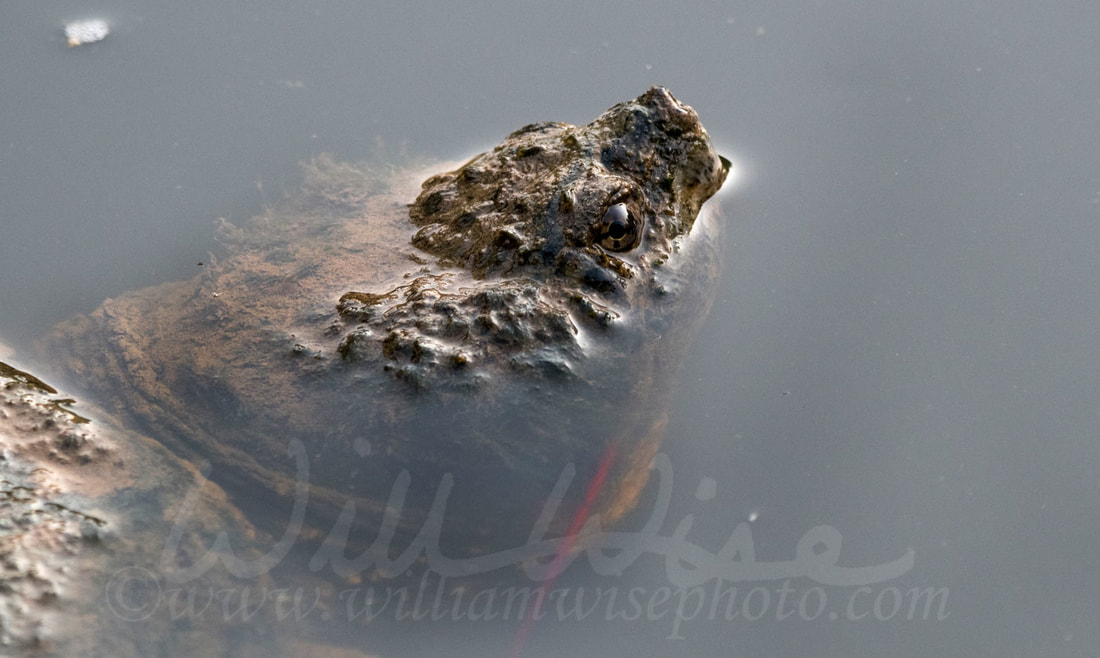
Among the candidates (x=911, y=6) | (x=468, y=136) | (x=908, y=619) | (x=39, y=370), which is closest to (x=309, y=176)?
(x=468, y=136)

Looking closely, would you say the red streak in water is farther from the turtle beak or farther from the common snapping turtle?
the turtle beak

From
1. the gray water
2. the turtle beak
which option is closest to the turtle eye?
the gray water

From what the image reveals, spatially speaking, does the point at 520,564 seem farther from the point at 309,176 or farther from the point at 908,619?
the point at 309,176

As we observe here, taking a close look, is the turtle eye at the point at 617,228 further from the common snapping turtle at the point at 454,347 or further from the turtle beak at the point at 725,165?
the turtle beak at the point at 725,165

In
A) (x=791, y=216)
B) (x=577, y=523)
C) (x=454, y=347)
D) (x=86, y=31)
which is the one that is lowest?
(x=577, y=523)

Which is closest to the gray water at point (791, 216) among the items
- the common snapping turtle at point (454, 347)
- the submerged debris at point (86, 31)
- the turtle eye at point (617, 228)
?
the submerged debris at point (86, 31)

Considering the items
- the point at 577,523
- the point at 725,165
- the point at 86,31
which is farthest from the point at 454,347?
the point at 86,31

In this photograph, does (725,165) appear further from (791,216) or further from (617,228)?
(617,228)
